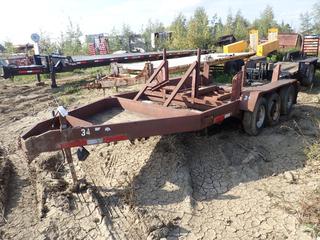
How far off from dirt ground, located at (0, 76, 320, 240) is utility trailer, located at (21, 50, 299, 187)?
495mm

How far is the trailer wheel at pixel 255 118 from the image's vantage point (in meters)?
5.72

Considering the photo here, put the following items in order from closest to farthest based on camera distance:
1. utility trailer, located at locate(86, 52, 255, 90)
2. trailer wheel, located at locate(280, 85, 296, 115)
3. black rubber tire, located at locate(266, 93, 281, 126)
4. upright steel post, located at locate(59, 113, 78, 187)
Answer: upright steel post, located at locate(59, 113, 78, 187)
black rubber tire, located at locate(266, 93, 281, 126)
trailer wheel, located at locate(280, 85, 296, 115)
utility trailer, located at locate(86, 52, 255, 90)

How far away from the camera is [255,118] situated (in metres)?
5.79

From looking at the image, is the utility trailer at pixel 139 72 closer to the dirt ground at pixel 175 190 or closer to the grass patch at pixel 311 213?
the dirt ground at pixel 175 190

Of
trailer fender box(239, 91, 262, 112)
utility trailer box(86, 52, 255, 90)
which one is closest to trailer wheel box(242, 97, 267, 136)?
trailer fender box(239, 91, 262, 112)

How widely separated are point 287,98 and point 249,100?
1.68m

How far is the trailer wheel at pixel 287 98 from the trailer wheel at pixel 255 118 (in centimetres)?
91

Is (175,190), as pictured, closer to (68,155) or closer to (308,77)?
(68,155)

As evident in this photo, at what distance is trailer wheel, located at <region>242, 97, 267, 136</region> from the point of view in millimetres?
5719

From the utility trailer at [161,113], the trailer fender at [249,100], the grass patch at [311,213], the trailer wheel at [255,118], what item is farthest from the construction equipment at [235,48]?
the grass patch at [311,213]

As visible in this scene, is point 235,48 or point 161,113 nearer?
point 161,113

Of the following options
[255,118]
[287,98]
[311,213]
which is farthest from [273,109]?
[311,213]

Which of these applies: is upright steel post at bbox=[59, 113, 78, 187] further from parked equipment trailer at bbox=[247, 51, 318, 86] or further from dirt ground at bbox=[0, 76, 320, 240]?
parked equipment trailer at bbox=[247, 51, 318, 86]

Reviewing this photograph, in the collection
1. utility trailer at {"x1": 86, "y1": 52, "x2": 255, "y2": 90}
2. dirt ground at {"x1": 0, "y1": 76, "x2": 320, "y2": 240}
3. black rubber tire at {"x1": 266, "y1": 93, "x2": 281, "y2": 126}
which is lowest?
dirt ground at {"x1": 0, "y1": 76, "x2": 320, "y2": 240}
